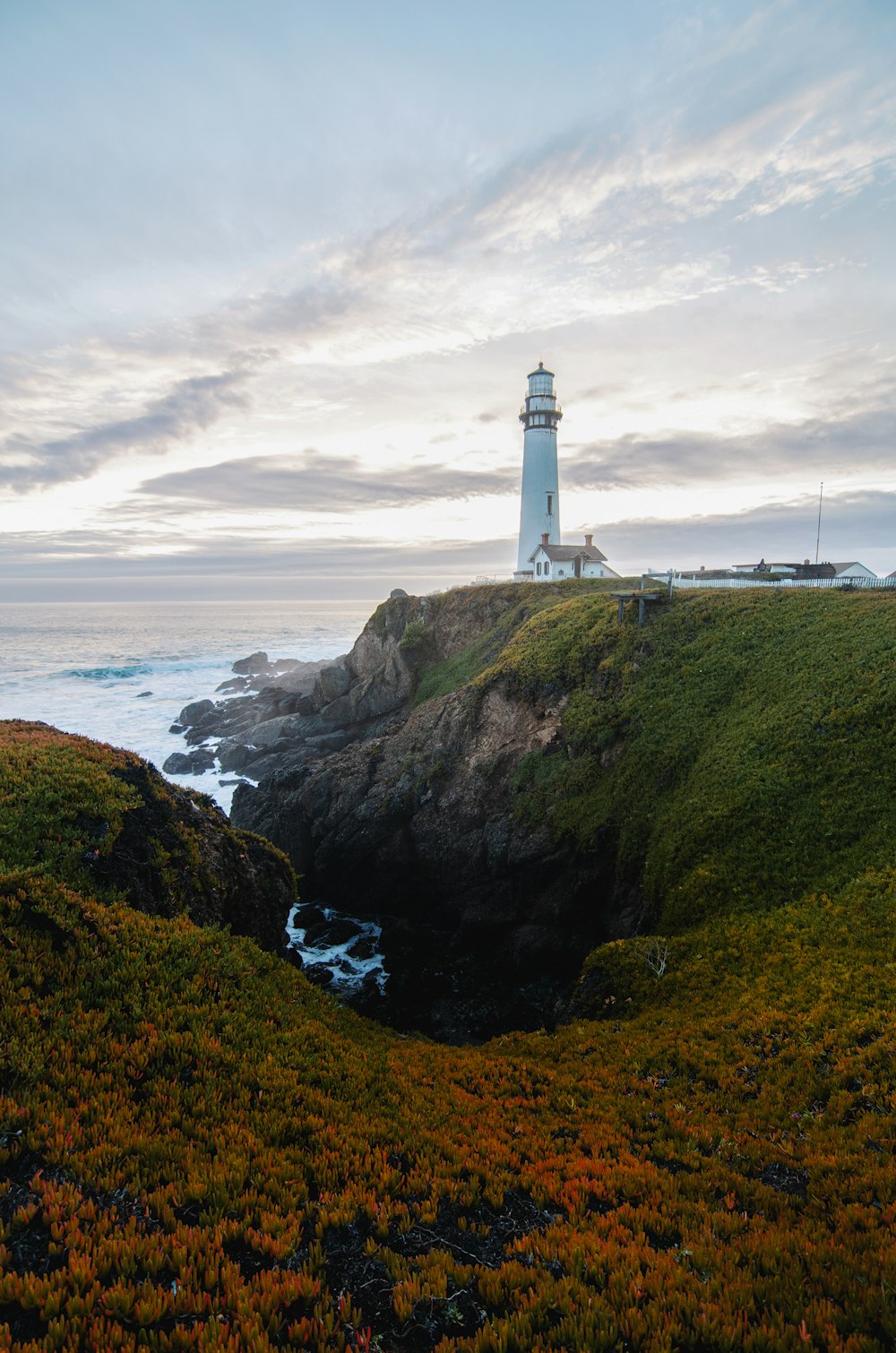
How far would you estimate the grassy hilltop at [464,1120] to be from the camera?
16.9ft

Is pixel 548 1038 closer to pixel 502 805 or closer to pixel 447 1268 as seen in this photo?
pixel 447 1268


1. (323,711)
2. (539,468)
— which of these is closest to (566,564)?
(539,468)

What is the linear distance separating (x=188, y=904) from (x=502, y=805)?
16321 millimetres

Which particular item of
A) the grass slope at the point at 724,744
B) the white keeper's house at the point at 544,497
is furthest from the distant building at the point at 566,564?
the grass slope at the point at 724,744

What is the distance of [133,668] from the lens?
97062 mm

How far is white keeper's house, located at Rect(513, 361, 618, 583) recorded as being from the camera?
184 ft

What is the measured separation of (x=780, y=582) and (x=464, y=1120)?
1453 inches

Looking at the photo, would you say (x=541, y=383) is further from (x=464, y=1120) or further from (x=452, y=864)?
(x=464, y=1120)

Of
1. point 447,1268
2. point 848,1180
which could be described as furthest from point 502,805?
point 447,1268

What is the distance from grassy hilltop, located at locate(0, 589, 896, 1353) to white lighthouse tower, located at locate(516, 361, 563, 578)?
42547 millimetres

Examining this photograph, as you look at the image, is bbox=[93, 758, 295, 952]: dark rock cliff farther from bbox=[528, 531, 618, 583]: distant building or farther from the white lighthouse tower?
the white lighthouse tower

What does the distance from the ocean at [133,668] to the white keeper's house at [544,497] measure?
35.5 m

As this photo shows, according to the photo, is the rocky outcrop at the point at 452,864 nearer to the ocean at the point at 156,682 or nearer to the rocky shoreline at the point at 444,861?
the rocky shoreline at the point at 444,861

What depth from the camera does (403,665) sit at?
5003 centimetres
